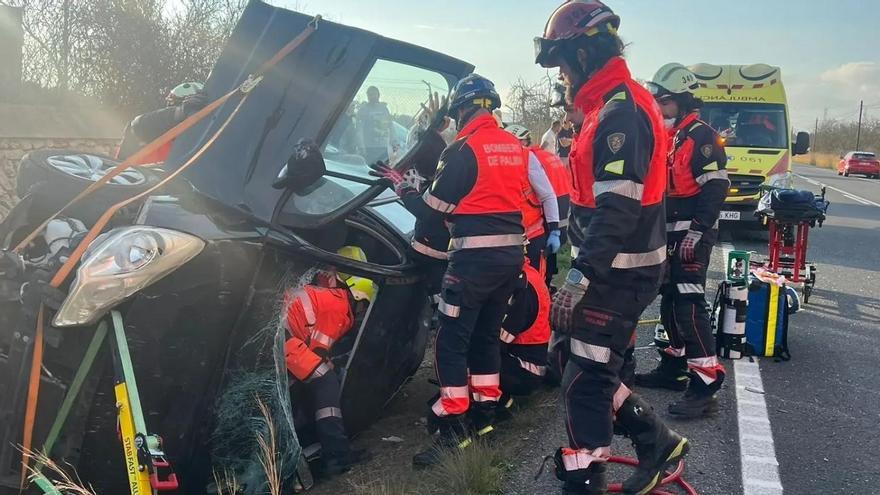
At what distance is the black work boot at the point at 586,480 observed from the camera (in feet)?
10.2

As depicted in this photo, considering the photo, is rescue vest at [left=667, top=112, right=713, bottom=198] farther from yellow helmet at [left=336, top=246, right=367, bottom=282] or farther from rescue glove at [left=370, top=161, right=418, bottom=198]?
yellow helmet at [left=336, top=246, right=367, bottom=282]

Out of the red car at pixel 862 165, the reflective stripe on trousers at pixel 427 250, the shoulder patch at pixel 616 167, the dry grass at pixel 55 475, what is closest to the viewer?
the dry grass at pixel 55 475

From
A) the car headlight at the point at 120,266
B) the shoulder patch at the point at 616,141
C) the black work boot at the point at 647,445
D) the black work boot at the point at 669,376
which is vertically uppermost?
the shoulder patch at the point at 616,141

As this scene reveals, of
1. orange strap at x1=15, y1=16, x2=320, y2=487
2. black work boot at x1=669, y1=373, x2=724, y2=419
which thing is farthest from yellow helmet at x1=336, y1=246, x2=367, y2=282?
black work boot at x1=669, y1=373, x2=724, y2=419

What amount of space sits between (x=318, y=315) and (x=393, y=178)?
74 cm

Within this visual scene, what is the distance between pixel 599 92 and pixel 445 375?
5.29ft

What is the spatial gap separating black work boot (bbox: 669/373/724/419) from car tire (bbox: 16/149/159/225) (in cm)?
310

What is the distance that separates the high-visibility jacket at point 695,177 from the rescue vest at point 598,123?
1763mm

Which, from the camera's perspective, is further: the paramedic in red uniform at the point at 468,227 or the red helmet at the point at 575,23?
the paramedic in red uniform at the point at 468,227

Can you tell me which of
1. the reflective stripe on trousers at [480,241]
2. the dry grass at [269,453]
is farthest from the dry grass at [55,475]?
the reflective stripe on trousers at [480,241]

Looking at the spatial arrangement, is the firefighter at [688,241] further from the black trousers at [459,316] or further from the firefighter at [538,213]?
the black trousers at [459,316]

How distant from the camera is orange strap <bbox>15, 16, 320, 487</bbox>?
246 cm

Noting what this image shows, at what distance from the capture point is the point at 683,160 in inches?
192

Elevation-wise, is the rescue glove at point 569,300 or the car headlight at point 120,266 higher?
the car headlight at point 120,266
